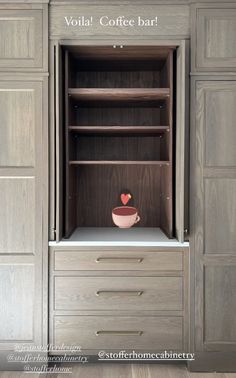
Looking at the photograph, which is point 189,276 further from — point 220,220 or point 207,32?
point 207,32

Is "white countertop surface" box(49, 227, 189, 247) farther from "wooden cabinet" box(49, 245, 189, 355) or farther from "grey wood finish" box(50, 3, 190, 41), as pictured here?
"grey wood finish" box(50, 3, 190, 41)

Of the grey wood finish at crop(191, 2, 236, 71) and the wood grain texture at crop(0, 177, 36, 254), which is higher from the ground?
the grey wood finish at crop(191, 2, 236, 71)

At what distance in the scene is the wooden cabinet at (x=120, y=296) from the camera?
2016 millimetres

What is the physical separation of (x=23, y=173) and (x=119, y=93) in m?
0.77

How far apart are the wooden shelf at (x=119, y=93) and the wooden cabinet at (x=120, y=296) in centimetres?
96

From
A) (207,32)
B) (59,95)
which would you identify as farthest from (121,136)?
(207,32)

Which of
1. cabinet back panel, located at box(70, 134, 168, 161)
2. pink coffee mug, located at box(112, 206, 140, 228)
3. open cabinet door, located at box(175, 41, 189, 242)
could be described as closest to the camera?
open cabinet door, located at box(175, 41, 189, 242)

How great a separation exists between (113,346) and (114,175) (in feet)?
3.86

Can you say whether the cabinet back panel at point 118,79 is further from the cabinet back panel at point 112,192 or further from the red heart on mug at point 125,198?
the red heart on mug at point 125,198

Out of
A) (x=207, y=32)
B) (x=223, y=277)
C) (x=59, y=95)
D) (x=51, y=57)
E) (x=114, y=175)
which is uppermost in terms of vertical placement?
(x=207, y=32)

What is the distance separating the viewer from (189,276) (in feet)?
6.61

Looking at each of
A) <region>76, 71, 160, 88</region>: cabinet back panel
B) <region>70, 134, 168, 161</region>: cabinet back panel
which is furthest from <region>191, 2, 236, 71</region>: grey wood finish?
<region>70, 134, 168, 161</region>: cabinet back panel

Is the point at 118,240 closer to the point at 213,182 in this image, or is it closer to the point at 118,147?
the point at 213,182

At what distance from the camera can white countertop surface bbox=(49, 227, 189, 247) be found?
6.57ft
